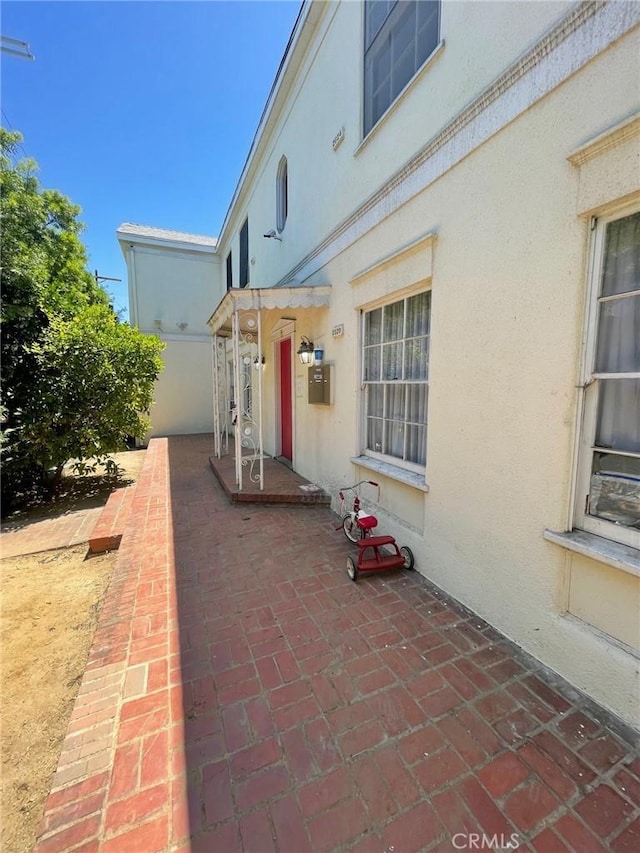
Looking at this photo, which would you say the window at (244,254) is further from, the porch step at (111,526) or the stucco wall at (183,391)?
the porch step at (111,526)

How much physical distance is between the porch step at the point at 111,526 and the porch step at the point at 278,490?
1621 mm

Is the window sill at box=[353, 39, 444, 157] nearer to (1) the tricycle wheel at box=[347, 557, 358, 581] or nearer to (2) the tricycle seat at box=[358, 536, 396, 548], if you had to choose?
(2) the tricycle seat at box=[358, 536, 396, 548]

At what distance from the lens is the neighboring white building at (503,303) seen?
80.7 inches

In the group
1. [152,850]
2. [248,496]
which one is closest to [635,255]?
[152,850]

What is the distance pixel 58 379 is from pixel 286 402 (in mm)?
4341

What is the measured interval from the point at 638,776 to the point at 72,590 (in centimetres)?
474

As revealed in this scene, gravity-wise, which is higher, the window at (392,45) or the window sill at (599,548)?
the window at (392,45)

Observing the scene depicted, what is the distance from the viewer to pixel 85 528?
218 inches

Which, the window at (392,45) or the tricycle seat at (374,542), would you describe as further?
the tricycle seat at (374,542)

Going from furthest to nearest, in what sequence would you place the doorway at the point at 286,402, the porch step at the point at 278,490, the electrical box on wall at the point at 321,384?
1. the doorway at the point at 286,402
2. the porch step at the point at 278,490
3. the electrical box on wall at the point at 321,384

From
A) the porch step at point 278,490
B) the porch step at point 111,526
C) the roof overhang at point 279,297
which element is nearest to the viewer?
the porch step at point 111,526

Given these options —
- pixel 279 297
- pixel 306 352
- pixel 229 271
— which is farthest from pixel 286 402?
pixel 229 271

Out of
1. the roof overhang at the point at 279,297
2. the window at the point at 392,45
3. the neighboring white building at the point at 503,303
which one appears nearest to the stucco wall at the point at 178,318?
the roof overhang at the point at 279,297

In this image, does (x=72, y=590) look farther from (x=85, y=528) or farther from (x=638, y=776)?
(x=638, y=776)
